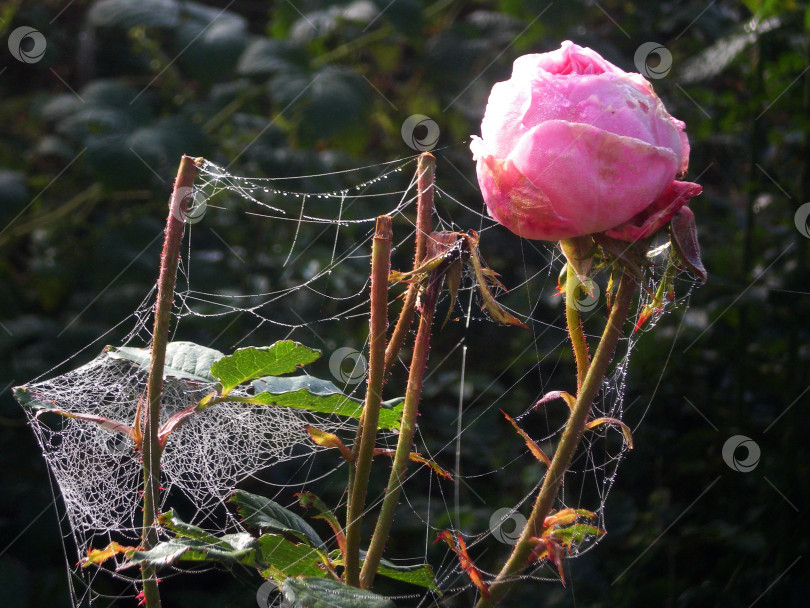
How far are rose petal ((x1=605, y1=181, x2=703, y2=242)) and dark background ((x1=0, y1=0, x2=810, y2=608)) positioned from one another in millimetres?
644

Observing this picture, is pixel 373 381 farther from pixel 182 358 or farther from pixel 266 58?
pixel 266 58

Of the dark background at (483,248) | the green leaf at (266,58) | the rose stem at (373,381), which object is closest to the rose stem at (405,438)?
the rose stem at (373,381)

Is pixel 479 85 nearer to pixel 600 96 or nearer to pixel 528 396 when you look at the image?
pixel 528 396

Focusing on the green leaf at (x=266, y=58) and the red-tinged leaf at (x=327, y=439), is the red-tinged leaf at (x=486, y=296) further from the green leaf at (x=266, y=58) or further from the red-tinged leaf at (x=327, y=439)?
the green leaf at (x=266, y=58)

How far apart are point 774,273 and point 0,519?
104 cm

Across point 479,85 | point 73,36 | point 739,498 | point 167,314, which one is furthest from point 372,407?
point 73,36

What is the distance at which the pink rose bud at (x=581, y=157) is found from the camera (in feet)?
0.85

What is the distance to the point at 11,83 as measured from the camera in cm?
158

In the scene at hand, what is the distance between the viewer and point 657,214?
265mm

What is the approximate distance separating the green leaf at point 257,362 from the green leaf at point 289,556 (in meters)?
0.06

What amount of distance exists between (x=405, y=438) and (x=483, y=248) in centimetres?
105

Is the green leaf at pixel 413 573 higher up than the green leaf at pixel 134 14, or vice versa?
the green leaf at pixel 134 14

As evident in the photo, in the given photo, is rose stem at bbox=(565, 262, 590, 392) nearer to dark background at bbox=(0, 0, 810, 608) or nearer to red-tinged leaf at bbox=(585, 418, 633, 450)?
red-tinged leaf at bbox=(585, 418, 633, 450)

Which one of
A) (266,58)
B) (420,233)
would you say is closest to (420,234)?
(420,233)
